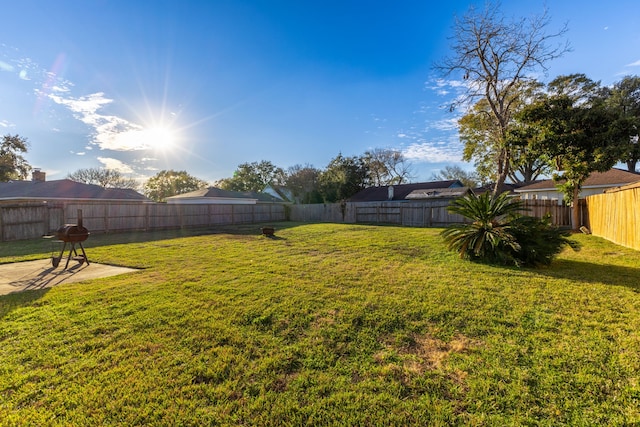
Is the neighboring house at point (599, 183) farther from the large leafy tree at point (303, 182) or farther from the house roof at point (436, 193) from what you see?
the large leafy tree at point (303, 182)

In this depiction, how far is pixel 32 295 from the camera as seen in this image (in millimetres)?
3852

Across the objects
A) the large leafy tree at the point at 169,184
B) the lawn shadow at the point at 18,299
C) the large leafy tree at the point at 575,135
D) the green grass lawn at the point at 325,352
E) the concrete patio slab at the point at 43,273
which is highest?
the large leafy tree at the point at 169,184

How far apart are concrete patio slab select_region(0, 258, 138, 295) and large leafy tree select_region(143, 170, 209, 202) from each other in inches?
1712

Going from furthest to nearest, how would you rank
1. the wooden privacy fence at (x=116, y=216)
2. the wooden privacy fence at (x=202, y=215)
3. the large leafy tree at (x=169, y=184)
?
the large leafy tree at (x=169, y=184)
the wooden privacy fence at (x=202, y=215)
the wooden privacy fence at (x=116, y=216)

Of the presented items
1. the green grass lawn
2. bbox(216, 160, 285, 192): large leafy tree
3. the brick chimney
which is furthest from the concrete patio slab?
bbox(216, 160, 285, 192): large leafy tree

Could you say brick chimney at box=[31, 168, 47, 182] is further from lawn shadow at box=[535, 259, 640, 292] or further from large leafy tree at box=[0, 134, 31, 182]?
lawn shadow at box=[535, 259, 640, 292]

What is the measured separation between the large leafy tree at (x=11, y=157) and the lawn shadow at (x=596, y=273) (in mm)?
33252

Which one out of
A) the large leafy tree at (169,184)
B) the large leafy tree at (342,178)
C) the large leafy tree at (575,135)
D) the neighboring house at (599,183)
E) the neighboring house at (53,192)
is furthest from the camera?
the large leafy tree at (169,184)

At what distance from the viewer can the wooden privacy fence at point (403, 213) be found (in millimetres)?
13320

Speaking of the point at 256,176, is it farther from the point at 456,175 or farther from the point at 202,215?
the point at 456,175

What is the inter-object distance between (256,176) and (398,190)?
2381cm

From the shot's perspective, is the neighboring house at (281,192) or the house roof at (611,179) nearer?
the house roof at (611,179)

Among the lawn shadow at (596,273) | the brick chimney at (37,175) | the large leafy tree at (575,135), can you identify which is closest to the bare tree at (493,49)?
the large leafy tree at (575,135)

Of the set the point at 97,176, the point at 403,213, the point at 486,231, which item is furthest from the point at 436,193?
the point at 97,176
